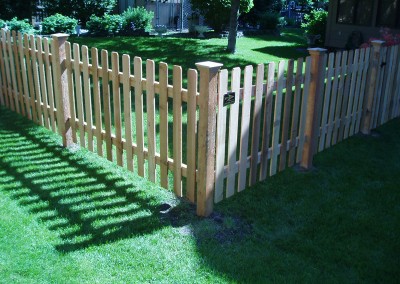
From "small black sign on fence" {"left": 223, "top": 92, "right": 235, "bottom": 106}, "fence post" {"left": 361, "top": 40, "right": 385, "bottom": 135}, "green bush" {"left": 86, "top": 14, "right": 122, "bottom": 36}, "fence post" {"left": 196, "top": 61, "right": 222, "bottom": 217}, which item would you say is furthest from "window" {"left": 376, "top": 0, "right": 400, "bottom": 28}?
"fence post" {"left": 196, "top": 61, "right": 222, "bottom": 217}

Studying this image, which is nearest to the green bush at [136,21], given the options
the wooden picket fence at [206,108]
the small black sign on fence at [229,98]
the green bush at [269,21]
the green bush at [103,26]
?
the green bush at [103,26]

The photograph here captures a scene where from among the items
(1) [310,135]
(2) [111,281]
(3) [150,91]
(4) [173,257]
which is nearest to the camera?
(2) [111,281]

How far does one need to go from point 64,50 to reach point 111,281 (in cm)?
367

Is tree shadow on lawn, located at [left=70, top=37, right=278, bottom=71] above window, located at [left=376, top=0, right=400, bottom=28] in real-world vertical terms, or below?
below

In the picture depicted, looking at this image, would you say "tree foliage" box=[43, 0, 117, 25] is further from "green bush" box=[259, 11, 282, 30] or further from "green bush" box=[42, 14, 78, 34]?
"green bush" box=[259, 11, 282, 30]

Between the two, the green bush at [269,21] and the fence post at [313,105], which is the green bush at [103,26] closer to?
the green bush at [269,21]

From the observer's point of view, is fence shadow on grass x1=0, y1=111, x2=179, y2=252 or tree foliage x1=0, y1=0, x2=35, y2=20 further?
tree foliage x1=0, y1=0, x2=35, y2=20

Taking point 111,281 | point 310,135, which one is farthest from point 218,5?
point 111,281

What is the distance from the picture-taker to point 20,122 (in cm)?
778

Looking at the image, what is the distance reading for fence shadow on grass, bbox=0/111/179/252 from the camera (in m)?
4.64

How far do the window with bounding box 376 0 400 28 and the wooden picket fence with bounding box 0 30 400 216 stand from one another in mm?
9868

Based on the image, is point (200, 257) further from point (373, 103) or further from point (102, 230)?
point (373, 103)

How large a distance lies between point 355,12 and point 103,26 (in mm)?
10089

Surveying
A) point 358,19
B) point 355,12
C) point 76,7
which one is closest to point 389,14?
point 358,19
